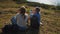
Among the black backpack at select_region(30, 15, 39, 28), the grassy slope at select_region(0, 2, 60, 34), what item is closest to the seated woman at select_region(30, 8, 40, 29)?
the black backpack at select_region(30, 15, 39, 28)

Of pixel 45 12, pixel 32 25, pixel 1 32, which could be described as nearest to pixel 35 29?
pixel 32 25

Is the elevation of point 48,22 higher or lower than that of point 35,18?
lower

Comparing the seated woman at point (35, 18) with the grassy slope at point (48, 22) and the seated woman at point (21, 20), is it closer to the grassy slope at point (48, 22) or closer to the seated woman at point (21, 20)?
the seated woman at point (21, 20)

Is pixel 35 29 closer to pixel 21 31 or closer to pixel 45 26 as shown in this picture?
pixel 21 31

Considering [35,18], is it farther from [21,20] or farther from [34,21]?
[21,20]

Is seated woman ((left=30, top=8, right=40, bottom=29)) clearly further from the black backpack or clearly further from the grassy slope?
the grassy slope

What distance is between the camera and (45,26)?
8.12m

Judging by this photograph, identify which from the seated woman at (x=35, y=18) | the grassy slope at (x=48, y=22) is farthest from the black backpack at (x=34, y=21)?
the grassy slope at (x=48, y=22)

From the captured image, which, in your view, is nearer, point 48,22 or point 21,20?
point 21,20

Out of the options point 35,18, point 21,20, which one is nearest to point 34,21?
point 35,18

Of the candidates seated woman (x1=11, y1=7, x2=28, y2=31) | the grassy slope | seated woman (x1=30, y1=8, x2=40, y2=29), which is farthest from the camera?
the grassy slope

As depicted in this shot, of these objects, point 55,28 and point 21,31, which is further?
point 55,28

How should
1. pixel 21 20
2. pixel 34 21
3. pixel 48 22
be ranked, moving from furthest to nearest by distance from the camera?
pixel 48 22 → pixel 34 21 → pixel 21 20

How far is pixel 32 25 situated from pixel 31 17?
280mm
